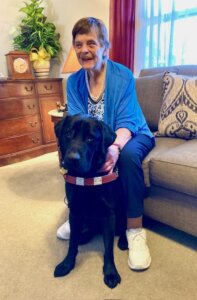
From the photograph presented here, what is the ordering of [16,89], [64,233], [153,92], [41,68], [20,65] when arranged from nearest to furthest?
[64,233], [153,92], [16,89], [20,65], [41,68]

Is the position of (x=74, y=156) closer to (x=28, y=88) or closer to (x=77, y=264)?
(x=77, y=264)

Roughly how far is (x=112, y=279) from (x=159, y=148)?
70 centimetres

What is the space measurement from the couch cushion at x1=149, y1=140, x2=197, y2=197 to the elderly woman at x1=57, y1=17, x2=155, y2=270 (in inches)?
3.2

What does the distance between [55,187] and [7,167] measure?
0.82 metres

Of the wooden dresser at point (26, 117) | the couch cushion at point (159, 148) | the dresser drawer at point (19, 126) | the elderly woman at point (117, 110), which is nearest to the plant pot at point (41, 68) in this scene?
the wooden dresser at point (26, 117)

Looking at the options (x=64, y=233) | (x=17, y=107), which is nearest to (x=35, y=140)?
(x=17, y=107)

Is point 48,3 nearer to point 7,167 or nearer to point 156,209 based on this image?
point 7,167

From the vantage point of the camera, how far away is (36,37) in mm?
2793

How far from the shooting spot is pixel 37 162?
270 centimetres

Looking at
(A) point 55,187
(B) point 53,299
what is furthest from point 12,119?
(B) point 53,299

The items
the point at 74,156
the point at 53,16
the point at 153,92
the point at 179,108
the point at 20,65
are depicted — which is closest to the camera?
the point at 74,156

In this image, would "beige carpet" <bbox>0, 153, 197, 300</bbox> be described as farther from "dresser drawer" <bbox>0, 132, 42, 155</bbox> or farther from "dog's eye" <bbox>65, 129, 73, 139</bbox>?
"dresser drawer" <bbox>0, 132, 42, 155</bbox>

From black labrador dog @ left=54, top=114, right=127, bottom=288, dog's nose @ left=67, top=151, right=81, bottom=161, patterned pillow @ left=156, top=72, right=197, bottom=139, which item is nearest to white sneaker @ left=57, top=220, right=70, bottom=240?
black labrador dog @ left=54, top=114, right=127, bottom=288

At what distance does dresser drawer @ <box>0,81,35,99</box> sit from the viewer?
2527mm
